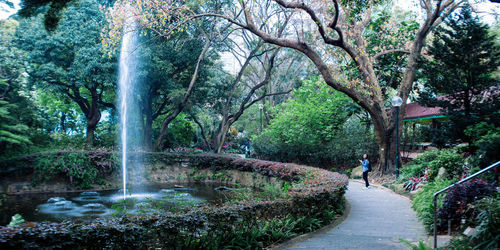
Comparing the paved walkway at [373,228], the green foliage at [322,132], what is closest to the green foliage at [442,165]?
the paved walkway at [373,228]

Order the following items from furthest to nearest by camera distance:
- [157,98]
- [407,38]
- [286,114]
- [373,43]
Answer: [157,98]
[286,114]
[373,43]
[407,38]

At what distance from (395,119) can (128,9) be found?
1338cm

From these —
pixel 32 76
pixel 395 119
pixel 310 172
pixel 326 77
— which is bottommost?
pixel 310 172

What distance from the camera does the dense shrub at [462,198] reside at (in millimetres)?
6294

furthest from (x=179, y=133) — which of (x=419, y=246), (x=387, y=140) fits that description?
(x=419, y=246)

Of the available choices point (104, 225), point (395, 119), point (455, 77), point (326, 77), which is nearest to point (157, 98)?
point (326, 77)

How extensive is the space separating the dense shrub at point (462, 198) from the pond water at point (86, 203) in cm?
561

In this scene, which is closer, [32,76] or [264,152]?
[32,76]

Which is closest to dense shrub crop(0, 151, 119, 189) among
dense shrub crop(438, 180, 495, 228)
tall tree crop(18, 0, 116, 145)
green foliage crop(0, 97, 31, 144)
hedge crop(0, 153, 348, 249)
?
green foliage crop(0, 97, 31, 144)

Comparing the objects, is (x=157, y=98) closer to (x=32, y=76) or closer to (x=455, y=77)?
(x=32, y=76)

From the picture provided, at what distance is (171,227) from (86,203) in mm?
9732

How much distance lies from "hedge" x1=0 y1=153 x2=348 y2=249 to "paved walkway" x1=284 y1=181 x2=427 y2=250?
29.1 inches

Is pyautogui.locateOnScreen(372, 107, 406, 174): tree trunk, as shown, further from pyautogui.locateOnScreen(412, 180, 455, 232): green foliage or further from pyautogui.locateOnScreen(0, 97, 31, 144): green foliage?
pyautogui.locateOnScreen(0, 97, 31, 144): green foliage

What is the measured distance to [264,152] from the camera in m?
26.9
